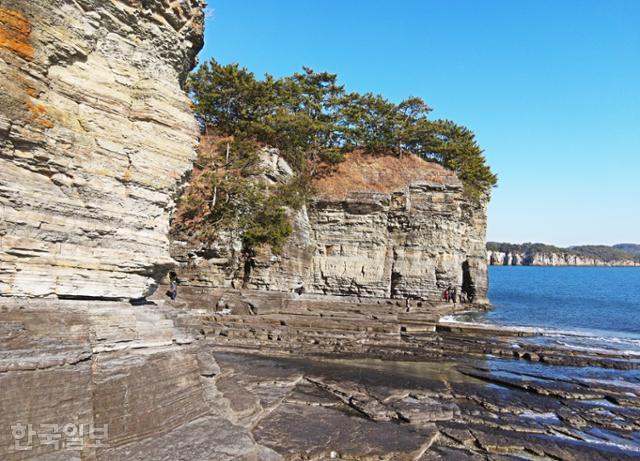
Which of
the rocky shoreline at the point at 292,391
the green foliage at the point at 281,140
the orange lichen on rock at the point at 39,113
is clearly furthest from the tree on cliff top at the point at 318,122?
the orange lichen on rock at the point at 39,113

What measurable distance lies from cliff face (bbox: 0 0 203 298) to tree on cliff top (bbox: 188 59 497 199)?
2566 centimetres

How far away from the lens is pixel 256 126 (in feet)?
110

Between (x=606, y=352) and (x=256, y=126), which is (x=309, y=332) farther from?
(x=256, y=126)

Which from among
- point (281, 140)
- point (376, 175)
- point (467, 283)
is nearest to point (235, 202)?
point (281, 140)

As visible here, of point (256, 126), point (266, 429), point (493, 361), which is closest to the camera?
point (266, 429)

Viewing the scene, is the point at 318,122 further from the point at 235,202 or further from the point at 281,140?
the point at 235,202

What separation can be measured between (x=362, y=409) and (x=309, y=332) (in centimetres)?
897

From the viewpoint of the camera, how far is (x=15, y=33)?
18.9ft

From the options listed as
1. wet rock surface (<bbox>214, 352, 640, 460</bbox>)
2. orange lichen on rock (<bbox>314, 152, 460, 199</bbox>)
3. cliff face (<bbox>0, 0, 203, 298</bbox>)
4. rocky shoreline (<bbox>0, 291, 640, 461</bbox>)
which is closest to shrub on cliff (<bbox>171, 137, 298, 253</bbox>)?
orange lichen on rock (<bbox>314, 152, 460, 199</bbox>)

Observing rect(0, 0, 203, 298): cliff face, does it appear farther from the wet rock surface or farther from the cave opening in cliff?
the cave opening in cliff

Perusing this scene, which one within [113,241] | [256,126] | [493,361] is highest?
[256,126]

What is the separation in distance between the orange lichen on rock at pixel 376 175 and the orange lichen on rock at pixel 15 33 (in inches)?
1156

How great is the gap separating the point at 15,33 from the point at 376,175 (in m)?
34.0

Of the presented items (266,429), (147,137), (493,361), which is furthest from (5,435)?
(493,361)
